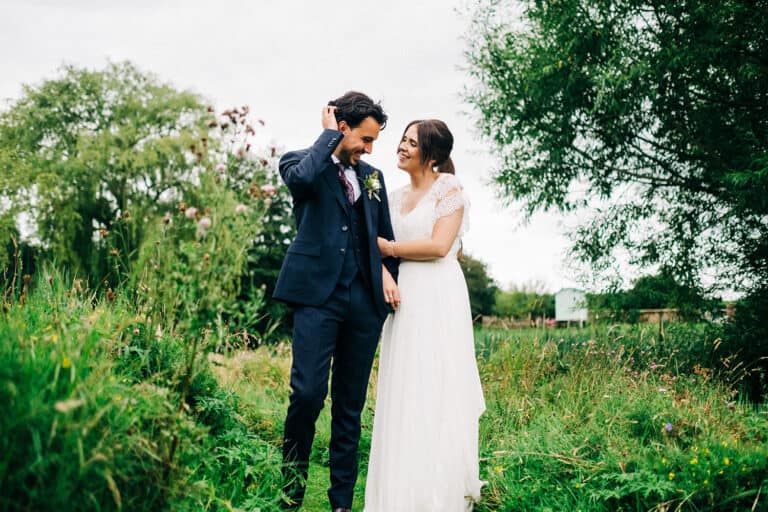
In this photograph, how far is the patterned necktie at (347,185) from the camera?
369cm

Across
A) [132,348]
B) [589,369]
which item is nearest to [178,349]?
[132,348]

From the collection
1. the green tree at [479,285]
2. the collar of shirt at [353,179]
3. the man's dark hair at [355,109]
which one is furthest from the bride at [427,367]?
the green tree at [479,285]

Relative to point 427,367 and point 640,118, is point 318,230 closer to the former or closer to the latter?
point 427,367

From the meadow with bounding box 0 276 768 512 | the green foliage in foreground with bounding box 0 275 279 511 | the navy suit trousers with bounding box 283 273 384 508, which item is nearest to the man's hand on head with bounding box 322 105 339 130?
the navy suit trousers with bounding box 283 273 384 508

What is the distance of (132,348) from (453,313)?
191 centimetres

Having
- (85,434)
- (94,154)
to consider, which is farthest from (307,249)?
(94,154)

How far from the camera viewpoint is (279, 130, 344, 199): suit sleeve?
133 inches

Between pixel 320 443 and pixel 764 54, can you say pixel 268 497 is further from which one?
pixel 764 54

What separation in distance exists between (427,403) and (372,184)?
1.40m

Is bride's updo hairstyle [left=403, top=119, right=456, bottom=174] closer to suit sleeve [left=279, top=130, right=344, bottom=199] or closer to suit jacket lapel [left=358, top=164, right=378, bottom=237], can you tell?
suit jacket lapel [left=358, top=164, right=378, bottom=237]

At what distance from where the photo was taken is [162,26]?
8328 millimetres

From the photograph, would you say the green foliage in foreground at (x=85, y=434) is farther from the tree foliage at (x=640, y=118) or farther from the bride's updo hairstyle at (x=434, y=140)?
the tree foliage at (x=640, y=118)

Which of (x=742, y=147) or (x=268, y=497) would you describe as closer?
(x=268, y=497)

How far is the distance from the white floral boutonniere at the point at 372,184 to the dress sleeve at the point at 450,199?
415 mm
